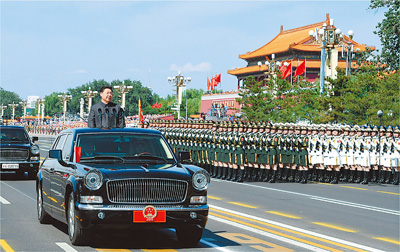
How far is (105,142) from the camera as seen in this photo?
1007cm

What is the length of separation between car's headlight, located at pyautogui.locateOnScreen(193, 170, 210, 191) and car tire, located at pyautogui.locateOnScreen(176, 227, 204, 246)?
2.11ft

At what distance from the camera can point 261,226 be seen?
11750 mm

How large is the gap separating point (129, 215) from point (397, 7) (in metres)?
30.7

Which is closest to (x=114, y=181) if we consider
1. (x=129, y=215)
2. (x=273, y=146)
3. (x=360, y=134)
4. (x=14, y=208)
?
(x=129, y=215)

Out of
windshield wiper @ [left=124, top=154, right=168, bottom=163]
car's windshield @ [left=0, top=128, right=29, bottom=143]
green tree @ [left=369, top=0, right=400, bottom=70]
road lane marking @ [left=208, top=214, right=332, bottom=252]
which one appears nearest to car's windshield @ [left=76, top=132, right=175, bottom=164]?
windshield wiper @ [left=124, top=154, right=168, bottom=163]

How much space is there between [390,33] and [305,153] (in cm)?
1642

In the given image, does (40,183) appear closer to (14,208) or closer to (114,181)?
(14,208)

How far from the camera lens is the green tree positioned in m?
36.0

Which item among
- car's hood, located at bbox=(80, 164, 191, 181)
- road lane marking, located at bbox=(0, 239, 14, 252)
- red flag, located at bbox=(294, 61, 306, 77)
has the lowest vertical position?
road lane marking, located at bbox=(0, 239, 14, 252)

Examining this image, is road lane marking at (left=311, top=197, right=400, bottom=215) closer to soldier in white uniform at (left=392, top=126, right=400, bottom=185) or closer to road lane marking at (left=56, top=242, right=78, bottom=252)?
soldier in white uniform at (left=392, top=126, right=400, bottom=185)

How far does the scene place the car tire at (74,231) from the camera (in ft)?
29.6

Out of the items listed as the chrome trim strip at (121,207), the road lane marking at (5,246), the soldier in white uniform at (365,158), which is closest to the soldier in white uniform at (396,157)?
the soldier in white uniform at (365,158)

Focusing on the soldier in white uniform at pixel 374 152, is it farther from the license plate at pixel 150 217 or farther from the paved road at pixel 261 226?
the license plate at pixel 150 217

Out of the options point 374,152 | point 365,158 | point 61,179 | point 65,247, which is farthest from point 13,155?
point 65,247
